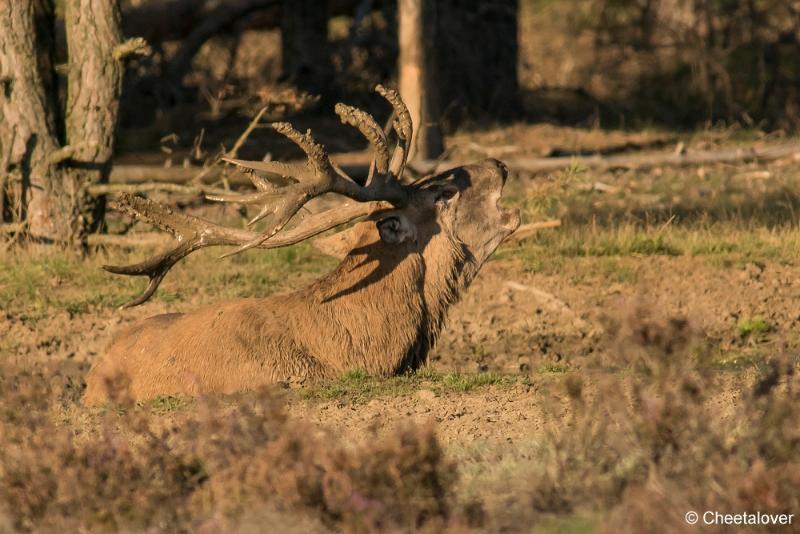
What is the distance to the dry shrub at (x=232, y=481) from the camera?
14.8 ft

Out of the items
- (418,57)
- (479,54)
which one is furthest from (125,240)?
(479,54)

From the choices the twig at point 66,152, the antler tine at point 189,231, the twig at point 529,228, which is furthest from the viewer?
the twig at point 66,152

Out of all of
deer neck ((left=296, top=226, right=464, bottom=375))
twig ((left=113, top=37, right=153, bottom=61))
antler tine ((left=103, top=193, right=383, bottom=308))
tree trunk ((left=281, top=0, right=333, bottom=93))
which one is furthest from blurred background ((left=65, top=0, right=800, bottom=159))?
antler tine ((left=103, top=193, right=383, bottom=308))

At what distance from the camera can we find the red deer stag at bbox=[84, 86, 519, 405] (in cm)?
705

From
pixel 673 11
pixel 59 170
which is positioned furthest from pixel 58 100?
pixel 673 11

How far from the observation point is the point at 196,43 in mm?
16766

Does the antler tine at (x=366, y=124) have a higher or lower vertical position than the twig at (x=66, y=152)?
higher

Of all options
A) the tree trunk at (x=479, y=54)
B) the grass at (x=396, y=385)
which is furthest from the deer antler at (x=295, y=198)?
the tree trunk at (x=479, y=54)

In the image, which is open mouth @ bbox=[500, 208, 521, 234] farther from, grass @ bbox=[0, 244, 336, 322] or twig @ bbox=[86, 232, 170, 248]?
twig @ bbox=[86, 232, 170, 248]

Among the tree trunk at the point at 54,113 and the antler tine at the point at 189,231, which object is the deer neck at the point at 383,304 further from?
the tree trunk at the point at 54,113

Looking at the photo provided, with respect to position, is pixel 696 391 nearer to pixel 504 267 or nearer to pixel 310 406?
pixel 310 406

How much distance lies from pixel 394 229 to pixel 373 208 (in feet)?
0.79

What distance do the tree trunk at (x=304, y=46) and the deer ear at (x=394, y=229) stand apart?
1001cm

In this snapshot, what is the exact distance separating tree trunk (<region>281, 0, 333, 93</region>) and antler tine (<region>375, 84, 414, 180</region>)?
988cm
